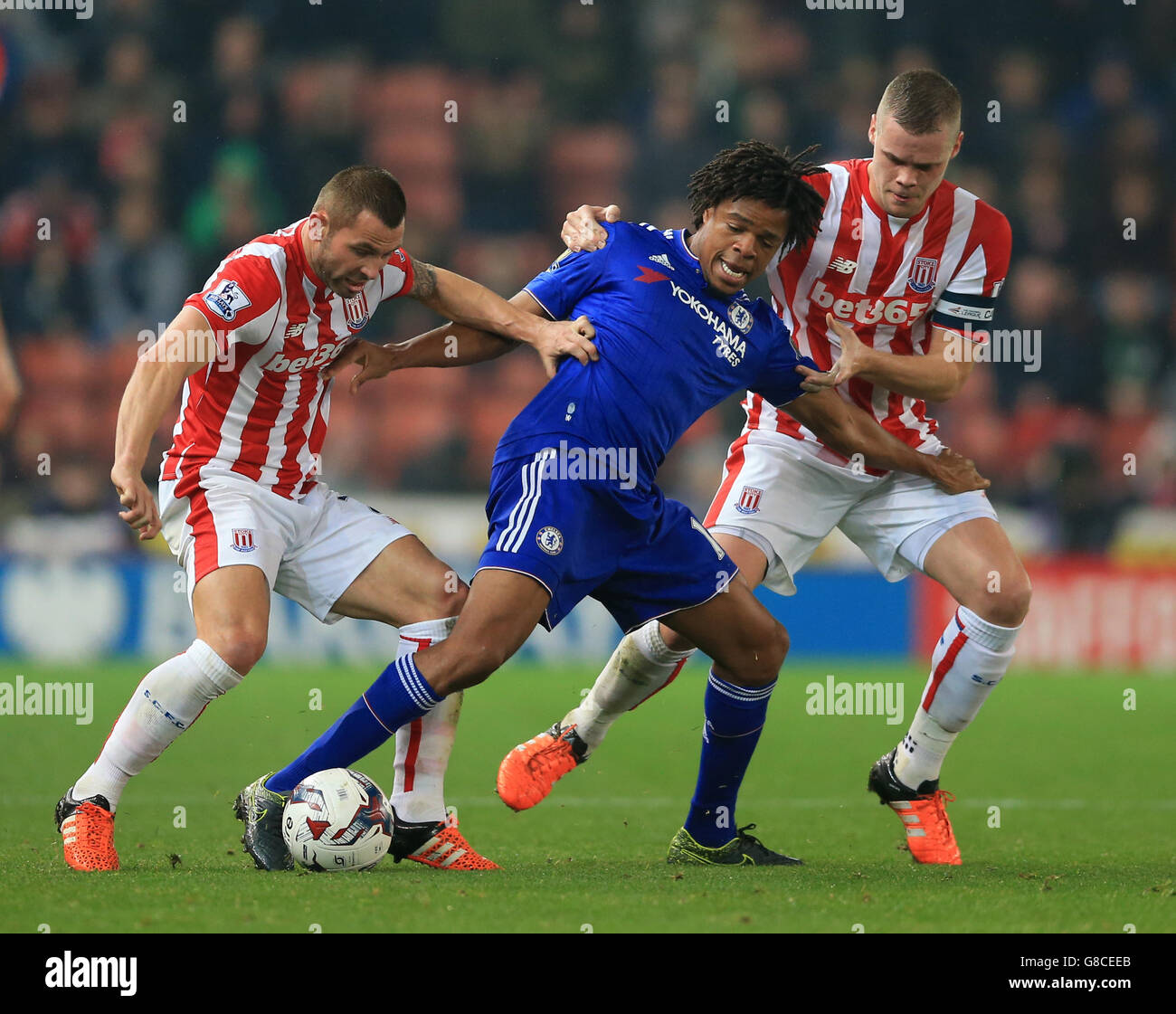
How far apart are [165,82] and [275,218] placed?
5.56 ft

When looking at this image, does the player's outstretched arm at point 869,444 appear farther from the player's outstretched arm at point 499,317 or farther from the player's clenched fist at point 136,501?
the player's clenched fist at point 136,501

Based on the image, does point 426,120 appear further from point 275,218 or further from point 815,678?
point 815,678

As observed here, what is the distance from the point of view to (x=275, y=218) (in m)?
13.4

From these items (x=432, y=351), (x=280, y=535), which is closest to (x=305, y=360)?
(x=432, y=351)

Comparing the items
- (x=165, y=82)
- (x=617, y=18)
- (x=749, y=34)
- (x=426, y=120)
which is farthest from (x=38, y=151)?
(x=749, y=34)

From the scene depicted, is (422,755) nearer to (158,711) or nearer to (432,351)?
(158,711)

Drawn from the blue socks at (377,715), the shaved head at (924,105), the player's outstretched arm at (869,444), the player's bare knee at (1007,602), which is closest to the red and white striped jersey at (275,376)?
the blue socks at (377,715)

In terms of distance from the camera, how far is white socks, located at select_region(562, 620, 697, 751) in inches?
206

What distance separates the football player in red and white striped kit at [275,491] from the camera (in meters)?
4.43

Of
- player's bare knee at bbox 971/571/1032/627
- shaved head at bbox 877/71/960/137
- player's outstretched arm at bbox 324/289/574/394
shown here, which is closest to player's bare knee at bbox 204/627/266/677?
player's outstretched arm at bbox 324/289/574/394

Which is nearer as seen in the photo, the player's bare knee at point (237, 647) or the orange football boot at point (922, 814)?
the player's bare knee at point (237, 647)

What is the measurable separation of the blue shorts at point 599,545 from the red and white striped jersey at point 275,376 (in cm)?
74

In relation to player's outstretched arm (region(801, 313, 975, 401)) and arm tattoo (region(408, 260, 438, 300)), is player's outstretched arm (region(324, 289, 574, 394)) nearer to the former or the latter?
arm tattoo (region(408, 260, 438, 300))

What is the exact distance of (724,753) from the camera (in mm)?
4840
